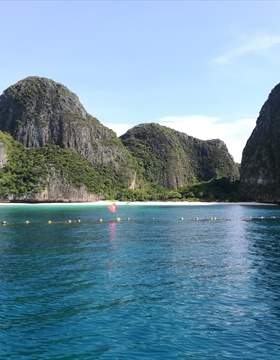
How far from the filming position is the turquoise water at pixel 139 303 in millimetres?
23562

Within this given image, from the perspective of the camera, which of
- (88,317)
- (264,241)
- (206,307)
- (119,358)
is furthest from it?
(264,241)

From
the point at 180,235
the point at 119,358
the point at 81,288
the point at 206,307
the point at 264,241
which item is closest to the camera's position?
the point at 119,358

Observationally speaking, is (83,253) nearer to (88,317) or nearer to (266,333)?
(88,317)

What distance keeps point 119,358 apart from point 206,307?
10.1 m

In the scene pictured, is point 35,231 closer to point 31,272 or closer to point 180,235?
point 180,235

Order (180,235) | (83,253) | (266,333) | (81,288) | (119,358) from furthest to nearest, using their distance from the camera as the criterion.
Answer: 1. (180,235)
2. (83,253)
3. (81,288)
4. (266,333)
5. (119,358)

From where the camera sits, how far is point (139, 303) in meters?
31.6

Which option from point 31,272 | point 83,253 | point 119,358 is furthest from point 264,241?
point 119,358

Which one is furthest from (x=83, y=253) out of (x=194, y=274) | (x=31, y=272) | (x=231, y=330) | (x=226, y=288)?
(x=231, y=330)

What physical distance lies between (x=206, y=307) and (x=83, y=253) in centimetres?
2710

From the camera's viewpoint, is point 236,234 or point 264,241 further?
point 236,234

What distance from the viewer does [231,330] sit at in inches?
1022

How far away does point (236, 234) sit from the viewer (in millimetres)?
81438

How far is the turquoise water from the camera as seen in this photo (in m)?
23.6
